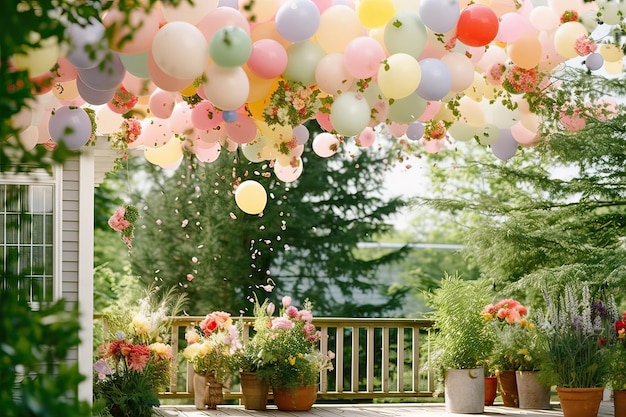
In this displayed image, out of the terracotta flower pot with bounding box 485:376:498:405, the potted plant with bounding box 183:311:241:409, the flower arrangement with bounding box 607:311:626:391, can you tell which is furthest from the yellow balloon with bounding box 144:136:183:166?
the terracotta flower pot with bounding box 485:376:498:405

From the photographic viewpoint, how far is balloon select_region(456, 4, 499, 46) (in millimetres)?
4707

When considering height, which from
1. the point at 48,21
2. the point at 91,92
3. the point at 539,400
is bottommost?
the point at 539,400

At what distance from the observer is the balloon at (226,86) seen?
436 cm

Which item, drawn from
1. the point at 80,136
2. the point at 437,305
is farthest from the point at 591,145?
the point at 80,136

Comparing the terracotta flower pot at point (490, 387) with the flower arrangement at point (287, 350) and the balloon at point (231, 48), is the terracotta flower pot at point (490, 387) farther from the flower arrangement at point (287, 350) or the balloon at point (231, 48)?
the balloon at point (231, 48)

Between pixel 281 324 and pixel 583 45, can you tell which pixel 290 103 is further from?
pixel 281 324

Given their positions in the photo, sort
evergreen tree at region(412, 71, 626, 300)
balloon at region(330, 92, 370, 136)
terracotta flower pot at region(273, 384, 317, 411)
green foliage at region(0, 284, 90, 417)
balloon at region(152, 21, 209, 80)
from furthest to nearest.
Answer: evergreen tree at region(412, 71, 626, 300)
terracotta flower pot at region(273, 384, 317, 411)
balloon at region(330, 92, 370, 136)
balloon at region(152, 21, 209, 80)
green foliage at region(0, 284, 90, 417)

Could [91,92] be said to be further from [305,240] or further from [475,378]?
[305,240]

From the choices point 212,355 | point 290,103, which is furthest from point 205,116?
point 212,355

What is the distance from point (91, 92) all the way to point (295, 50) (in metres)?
1.04

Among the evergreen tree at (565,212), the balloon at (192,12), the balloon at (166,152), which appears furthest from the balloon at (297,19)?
the evergreen tree at (565,212)

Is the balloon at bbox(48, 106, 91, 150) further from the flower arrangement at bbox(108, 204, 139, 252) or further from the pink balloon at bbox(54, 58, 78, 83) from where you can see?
the flower arrangement at bbox(108, 204, 139, 252)

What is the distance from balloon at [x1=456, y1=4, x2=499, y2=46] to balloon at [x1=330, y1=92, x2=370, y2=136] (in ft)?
2.08

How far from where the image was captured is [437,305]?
8.27 meters
